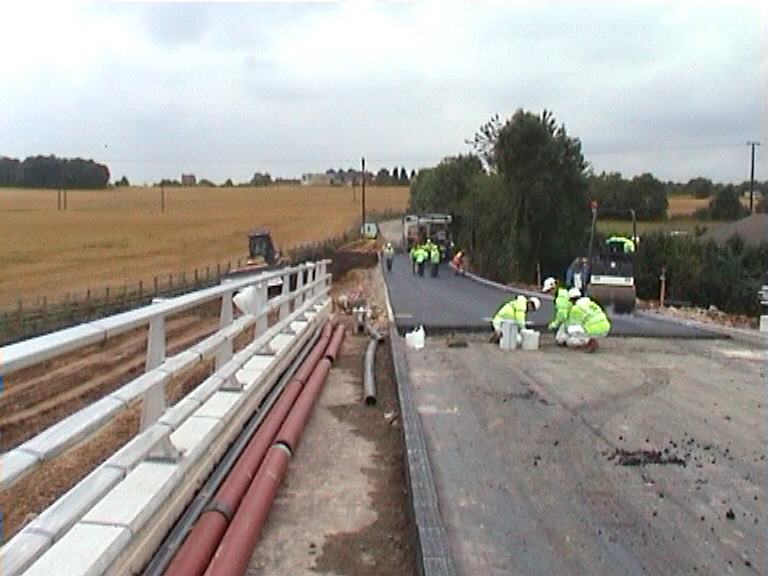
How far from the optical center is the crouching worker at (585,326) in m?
13.4

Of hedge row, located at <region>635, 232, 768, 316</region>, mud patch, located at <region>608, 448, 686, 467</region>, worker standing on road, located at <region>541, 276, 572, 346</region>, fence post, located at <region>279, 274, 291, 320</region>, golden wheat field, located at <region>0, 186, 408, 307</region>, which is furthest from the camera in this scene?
golden wheat field, located at <region>0, 186, 408, 307</region>

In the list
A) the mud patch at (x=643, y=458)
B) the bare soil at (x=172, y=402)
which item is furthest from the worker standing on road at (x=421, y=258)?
the mud patch at (x=643, y=458)

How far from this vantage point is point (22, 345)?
9.46ft

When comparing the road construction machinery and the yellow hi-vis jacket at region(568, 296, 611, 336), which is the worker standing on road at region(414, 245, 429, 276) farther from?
the yellow hi-vis jacket at region(568, 296, 611, 336)

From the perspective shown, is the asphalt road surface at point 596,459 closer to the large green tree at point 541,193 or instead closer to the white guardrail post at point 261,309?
the white guardrail post at point 261,309

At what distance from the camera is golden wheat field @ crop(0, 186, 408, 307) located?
52219 millimetres

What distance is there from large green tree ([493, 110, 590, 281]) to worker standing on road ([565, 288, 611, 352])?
2822cm

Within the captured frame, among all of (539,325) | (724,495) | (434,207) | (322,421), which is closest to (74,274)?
(434,207)

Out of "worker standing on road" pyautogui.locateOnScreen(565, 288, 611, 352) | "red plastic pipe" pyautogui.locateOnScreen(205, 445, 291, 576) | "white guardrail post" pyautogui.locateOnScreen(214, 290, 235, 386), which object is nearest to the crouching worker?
"worker standing on road" pyautogui.locateOnScreen(565, 288, 611, 352)

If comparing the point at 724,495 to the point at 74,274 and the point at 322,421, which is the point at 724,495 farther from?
the point at 74,274

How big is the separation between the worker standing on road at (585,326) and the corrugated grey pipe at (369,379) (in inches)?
131

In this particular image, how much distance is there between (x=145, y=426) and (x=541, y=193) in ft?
128

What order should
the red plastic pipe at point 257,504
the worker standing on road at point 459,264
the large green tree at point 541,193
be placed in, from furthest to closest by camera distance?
1. the worker standing on road at point 459,264
2. the large green tree at point 541,193
3. the red plastic pipe at point 257,504

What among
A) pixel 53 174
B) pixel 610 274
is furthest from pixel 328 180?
pixel 610 274
